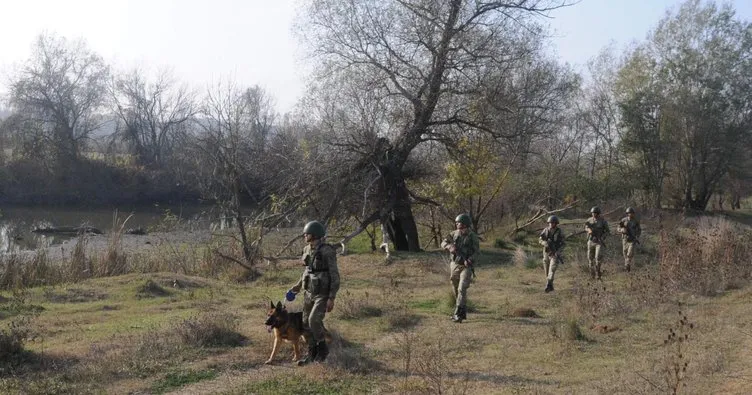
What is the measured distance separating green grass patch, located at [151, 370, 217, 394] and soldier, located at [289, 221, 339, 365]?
1.15 meters

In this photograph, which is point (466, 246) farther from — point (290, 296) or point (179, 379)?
point (179, 379)

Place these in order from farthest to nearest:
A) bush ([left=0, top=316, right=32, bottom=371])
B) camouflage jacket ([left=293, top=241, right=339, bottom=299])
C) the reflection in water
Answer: the reflection in water, camouflage jacket ([left=293, top=241, right=339, bottom=299]), bush ([left=0, top=316, right=32, bottom=371])

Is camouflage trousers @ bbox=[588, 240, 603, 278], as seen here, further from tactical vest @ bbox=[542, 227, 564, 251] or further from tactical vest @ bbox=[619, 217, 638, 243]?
tactical vest @ bbox=[542, 227, 564, 251]

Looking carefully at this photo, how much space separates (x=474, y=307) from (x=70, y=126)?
50260 millimetres

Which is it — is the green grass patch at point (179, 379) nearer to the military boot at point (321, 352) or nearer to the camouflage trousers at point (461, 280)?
the military boot at point (321, 352)

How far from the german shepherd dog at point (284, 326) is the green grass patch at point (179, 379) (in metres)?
0.81

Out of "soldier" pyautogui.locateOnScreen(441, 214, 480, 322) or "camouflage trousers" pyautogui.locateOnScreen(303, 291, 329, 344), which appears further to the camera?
"soldier" pyautogui.locateOnScreen(441, 214, 480, 322)

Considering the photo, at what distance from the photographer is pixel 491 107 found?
20609 millimetres

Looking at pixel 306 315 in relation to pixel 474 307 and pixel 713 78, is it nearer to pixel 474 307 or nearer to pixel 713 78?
pixel 474 307

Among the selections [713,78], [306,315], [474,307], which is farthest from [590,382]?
[713,78]

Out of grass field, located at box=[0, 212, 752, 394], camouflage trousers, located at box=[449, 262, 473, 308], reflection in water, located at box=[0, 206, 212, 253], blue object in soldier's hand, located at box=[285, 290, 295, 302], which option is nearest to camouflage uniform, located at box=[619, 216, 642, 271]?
grass field, located at box=[0, 212, 752, 394]

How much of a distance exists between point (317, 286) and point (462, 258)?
12.1 feet

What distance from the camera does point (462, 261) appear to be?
1138 centimetres

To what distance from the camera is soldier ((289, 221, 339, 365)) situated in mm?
8359
